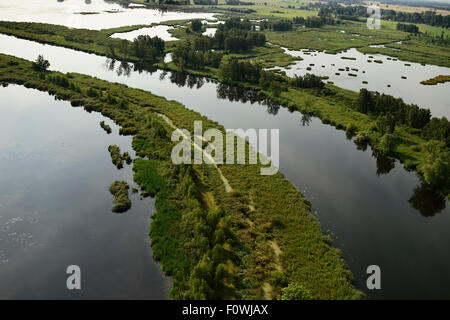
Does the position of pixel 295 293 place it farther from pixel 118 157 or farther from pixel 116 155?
pixel 116 155

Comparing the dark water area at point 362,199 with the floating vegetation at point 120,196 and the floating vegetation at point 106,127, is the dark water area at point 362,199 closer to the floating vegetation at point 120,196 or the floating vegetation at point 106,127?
the floating vegetation at point 106,127

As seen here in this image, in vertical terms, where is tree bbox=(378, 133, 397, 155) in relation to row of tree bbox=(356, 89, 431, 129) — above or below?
below

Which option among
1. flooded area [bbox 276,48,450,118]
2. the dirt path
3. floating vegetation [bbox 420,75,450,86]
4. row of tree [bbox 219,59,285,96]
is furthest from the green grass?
the dirt path

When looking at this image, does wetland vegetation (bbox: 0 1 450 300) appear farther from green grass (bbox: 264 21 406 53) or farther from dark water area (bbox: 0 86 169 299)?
green grass (bbox: 264 21 406 53)

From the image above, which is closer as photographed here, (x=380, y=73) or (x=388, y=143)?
(x=388, y=143)

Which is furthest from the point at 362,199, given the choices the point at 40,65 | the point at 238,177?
the point at 40,65

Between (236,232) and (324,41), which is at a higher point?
(324,41)

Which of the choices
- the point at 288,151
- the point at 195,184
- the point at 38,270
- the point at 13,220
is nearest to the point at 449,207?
the point at 288,151
